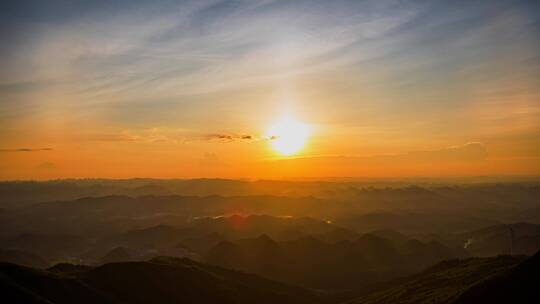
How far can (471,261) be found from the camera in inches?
4454

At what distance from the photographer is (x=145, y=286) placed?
105 meters

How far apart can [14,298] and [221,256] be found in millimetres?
127764

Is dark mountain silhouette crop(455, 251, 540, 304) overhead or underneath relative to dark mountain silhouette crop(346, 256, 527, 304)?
overhead

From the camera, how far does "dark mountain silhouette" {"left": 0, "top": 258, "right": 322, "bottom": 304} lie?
88.0 metres

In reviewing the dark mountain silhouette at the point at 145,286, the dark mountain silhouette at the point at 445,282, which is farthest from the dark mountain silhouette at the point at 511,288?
the dark mountain silhouette at the point at 145,286

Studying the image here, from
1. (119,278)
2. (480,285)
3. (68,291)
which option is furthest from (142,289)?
(480,285)

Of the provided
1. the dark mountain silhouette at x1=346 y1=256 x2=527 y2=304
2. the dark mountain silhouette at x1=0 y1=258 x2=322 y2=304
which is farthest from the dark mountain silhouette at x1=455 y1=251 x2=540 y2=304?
the dark mountain silhouette at x1=0 y1=258 x2=322 y2=304

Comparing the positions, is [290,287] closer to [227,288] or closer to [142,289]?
[227,288]

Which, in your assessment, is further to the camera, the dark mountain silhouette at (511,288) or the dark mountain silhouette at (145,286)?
the dark mountain silhouette at (145,286)

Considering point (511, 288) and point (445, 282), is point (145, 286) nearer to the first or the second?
point (445, 282)

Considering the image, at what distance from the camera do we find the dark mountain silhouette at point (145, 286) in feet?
289

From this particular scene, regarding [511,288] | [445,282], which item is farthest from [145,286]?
[511,288]

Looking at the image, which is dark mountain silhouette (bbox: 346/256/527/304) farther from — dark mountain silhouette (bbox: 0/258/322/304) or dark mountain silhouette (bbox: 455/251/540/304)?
dark mountain silhouette (bbox: 0/258/322/304)

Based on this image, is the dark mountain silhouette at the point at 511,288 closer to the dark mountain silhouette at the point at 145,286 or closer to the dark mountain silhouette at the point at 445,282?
the dark mountain silhouette at the point at 445,282
